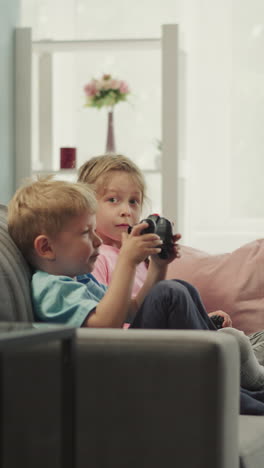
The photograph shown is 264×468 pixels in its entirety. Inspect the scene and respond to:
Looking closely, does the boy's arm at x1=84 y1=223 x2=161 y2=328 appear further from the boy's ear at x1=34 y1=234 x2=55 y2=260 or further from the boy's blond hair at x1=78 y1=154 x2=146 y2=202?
the boy's blond hair at x1=78 y1=154 x2=146 y2=202

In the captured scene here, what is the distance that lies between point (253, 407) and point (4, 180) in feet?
7.74

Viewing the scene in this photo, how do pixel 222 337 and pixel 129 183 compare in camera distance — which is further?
pixel 129 183

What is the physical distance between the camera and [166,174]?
388 centimetres

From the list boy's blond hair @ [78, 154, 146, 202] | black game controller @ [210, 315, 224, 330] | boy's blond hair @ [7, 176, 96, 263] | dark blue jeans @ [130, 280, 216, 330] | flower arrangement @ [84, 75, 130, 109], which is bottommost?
black game controller @ [210, 315, 224, 330]

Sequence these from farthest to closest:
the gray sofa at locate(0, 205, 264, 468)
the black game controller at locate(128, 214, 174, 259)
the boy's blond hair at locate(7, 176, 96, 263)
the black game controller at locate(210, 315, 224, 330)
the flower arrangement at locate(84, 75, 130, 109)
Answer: the flower arrangement at locate(84, 75, 130, 109), the black game controller at locate(210, 315, 224, 330), the black game controller at locate(128, 214, 174, 259), the boy's blond hair at locate(7, 176, 96, 263), the gray sofa at locate(0, 205, 264, 468)

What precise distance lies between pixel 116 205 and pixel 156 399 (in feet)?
3.59

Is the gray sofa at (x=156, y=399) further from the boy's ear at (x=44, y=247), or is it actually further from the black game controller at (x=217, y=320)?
the black game controller at (x=217, y=320)

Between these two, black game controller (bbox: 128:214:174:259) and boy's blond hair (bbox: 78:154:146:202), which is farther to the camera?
boy's blond hair (bbox: 78:154:146:202)

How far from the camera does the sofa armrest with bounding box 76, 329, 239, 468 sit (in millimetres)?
1304

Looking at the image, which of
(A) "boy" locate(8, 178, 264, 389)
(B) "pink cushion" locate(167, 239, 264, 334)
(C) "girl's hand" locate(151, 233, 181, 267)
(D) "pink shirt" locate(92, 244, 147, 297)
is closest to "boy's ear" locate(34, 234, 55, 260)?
(A) "boy" locate(8, 178, 264, 389)

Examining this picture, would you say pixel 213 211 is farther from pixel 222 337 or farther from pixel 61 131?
pixel 222 337

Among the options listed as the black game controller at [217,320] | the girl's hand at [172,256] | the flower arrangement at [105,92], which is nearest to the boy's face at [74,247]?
the girl's hand at [172,256]

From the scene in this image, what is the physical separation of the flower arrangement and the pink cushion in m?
1.62

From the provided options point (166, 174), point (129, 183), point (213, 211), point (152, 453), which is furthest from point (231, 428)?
point (213, 211)
